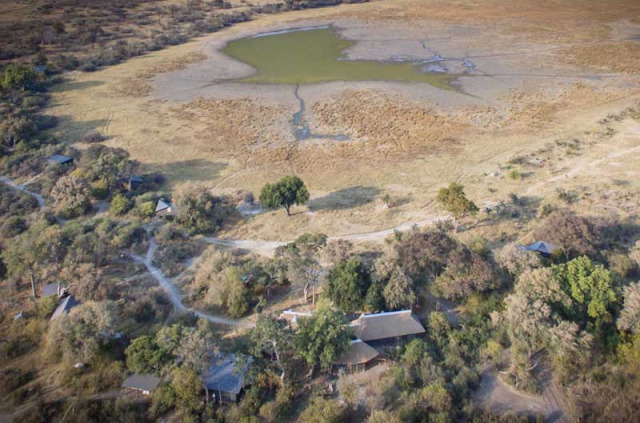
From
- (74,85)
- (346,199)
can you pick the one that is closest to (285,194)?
(346,199)

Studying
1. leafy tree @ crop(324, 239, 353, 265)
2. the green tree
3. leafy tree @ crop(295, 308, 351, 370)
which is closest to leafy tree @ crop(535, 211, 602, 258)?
the green tree

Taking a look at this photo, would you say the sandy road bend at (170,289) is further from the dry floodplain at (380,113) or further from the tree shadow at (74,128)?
the tree shadow at (74,128)

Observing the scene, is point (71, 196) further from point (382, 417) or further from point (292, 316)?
point (382, 417)

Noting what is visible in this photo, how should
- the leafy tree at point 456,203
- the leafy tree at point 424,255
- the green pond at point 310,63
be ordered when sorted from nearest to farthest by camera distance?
the leafy tree at point 424,255, the leafy tree at point 456,203, the green pond at point 310,63

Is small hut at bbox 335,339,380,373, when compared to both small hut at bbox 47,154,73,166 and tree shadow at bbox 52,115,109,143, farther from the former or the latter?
tree shadow at bbox 52,115,109,143

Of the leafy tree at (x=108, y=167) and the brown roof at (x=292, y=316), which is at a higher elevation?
the leafy tree at (x=108, y=167)

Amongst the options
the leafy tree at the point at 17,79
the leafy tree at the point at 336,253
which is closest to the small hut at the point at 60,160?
the leafy tree at the point at 17,79
